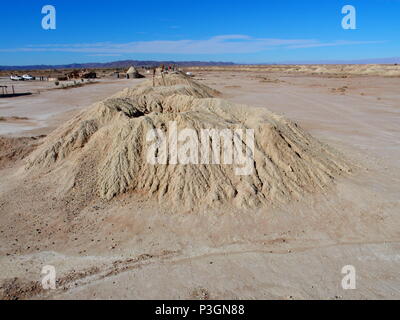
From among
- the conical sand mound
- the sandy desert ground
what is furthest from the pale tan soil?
the conical sand mound

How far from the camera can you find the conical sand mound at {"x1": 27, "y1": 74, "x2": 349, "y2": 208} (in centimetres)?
1169

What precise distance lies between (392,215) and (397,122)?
66.6ft

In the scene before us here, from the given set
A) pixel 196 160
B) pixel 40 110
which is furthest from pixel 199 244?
pixel 40 110

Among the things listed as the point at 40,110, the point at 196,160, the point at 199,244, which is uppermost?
the point at 40,110

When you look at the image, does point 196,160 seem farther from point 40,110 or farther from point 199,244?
point 40,110

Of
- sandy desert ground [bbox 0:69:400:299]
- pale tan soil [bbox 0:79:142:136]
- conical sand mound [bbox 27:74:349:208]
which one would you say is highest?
pale tan soil [bbox 0:79:142:136]

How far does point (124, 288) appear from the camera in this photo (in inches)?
310

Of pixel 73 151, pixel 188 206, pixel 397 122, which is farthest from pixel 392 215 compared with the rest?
pixel 397 122

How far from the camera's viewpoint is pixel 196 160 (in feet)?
40.1

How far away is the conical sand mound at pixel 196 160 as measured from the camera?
1169 centimetres

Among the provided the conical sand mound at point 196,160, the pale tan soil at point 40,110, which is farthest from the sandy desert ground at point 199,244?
the pale tan soil at point 40,110

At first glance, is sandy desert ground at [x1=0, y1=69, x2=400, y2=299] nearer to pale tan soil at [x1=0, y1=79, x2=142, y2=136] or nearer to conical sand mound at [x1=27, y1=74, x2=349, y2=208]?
conical sand mound at [x1=27, y1=74, x2=349, y2=208]

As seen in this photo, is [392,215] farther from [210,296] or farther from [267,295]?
[210,296]

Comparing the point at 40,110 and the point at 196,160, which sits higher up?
the point at 40,110
